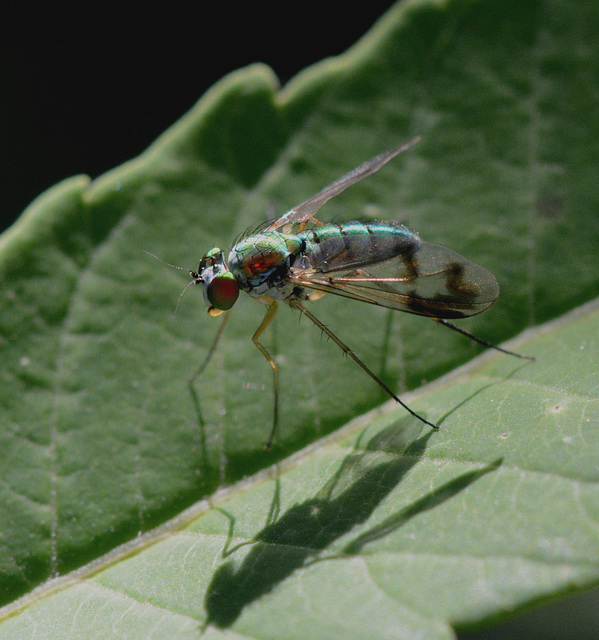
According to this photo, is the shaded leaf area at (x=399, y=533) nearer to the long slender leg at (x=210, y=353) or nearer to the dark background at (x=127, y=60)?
the long slender leg at (x=210, y=353)

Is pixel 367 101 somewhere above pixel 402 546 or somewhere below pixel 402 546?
above

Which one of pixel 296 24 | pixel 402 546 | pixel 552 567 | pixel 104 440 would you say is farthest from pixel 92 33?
pixel 552 567

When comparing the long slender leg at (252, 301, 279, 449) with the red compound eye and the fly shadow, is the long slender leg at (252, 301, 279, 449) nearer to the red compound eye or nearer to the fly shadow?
the red compound eye

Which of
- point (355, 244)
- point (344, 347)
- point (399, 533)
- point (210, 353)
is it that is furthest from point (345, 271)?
point (399, 533)

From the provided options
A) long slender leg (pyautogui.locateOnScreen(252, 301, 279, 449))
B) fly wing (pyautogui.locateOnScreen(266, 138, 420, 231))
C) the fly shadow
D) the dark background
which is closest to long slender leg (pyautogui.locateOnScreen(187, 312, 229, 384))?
long slender leg (pyautogui.locateOnScreen(252, 301, 279, 449))

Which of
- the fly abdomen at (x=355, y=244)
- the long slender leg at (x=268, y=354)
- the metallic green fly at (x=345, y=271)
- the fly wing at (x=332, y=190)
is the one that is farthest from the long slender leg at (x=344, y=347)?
the fly wing at (x=332, y=190)

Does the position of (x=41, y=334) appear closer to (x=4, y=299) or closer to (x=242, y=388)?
(x=4, y=299)
